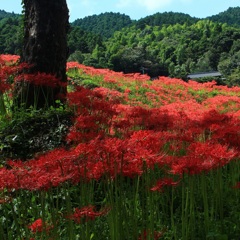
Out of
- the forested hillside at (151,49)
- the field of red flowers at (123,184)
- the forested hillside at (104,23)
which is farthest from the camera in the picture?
the forested hillside at (104,23)

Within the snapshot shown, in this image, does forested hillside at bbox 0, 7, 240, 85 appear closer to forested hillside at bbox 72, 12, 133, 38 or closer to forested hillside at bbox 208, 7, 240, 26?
forested hillside at bbox 72, 12, 133, 38

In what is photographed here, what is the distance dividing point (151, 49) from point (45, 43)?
7653 centimetres

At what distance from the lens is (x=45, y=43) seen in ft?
22.0

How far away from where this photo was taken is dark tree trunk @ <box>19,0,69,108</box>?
6668 mm

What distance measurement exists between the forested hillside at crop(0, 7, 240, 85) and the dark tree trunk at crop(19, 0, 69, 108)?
12.1m

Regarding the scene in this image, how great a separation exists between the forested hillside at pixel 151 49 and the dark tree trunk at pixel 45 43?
12064 mm

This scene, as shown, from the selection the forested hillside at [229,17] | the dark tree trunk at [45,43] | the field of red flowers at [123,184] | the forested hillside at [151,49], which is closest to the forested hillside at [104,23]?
the forested hillside at [151,49]

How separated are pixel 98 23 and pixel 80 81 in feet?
362

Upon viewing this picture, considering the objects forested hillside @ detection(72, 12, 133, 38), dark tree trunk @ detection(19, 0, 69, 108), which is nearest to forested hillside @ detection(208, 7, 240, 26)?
forested hillside @ detection(72, 12, 133, 38)

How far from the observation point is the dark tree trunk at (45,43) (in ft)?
21.9

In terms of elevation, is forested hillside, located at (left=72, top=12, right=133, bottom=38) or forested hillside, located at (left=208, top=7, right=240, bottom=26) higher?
forested hillside, located at (left=208, top=7, right=240, bottom=26)

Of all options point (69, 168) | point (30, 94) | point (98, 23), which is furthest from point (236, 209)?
point (98, 23)

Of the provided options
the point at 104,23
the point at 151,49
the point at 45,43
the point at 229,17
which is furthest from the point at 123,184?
the point at 229,17

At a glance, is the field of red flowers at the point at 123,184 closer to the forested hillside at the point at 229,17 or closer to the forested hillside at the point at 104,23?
the forested hillside at the point at 104,23
